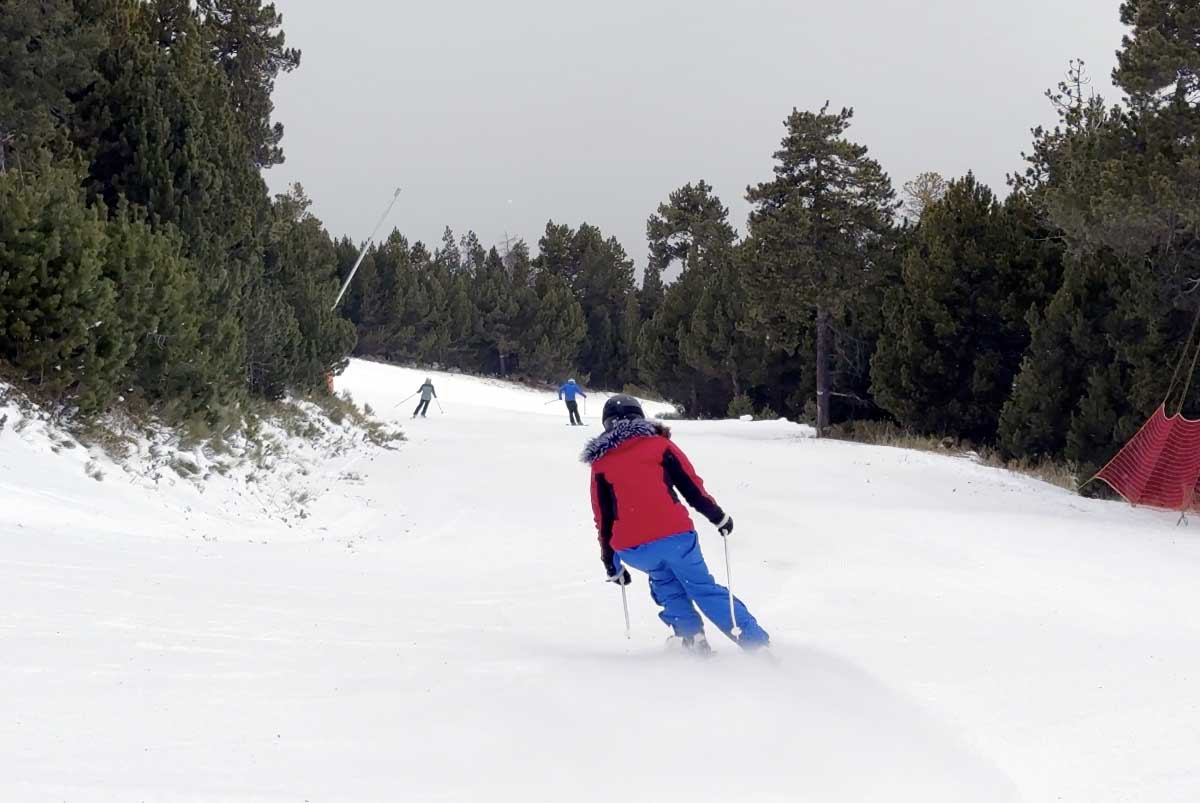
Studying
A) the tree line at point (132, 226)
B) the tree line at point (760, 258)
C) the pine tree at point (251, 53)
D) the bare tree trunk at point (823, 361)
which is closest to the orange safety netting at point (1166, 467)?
the tree line at point (760, 258)

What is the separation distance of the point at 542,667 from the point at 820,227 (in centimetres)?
2556

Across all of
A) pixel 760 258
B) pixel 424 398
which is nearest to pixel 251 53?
pixel 424 398

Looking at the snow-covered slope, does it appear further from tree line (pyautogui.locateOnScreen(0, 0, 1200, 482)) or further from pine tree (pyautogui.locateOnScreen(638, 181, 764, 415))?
pine tree (pyautogui.locateOnScreen(638, 181, 764, 415))

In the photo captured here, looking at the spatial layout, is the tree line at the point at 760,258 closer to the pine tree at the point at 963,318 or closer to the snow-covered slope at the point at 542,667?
the pine tree at the point at 963,318

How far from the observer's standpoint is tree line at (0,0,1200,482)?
11.0 m

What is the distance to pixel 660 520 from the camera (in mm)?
5602

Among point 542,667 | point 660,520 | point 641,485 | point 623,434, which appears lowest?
point 542,667

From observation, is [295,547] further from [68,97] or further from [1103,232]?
[1103,232]

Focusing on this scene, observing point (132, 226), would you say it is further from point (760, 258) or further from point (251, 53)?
point (760, 258)

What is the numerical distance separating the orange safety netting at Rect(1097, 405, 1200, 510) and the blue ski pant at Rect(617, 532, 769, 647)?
1059 centimetres

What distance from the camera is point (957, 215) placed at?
26641mm

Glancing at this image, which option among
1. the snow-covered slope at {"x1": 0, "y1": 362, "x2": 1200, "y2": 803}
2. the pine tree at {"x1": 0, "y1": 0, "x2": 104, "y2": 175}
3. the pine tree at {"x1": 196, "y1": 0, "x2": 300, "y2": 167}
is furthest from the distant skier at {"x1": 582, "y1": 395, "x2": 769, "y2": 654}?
the pine tree at {"x1": 196, "y1": 0, "x2": 300, "y2": 167}

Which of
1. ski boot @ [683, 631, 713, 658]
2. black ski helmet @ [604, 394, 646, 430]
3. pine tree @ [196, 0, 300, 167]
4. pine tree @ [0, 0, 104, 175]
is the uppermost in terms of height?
pine tree @ [196, 0, 300, 167]

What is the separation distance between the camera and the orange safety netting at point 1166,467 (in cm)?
1373
